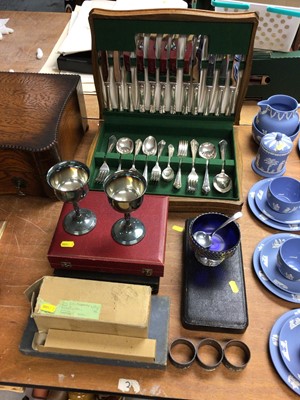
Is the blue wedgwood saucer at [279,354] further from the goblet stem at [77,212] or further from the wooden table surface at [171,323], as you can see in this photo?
the goblet stem at [77,212]

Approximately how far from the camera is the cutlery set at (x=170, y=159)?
1.06 m

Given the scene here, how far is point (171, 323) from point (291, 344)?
0.85 feet

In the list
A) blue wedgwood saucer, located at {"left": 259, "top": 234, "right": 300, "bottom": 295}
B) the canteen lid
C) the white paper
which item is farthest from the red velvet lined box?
the white paper

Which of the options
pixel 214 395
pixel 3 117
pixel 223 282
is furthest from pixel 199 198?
pixel 3 117

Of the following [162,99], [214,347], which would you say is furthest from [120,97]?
[214,347]

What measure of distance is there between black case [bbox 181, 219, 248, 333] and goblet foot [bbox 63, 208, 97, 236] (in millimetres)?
250

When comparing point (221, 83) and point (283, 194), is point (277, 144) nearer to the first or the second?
point (283, 194)

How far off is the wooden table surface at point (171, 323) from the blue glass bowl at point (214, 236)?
2.9 inches

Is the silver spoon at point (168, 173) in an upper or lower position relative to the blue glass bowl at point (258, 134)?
lower

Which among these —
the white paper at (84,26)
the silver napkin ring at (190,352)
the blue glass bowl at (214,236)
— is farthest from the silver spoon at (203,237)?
the white paper at (84,26)

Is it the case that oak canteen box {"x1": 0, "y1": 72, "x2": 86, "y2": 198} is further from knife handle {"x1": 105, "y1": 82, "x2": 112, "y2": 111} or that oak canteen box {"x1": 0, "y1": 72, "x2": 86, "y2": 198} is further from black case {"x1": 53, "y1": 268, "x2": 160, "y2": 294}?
black case {"x1": 53, "y1": 268, "x2": 160, "y2": 294}

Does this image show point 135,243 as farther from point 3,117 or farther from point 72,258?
point 3,117

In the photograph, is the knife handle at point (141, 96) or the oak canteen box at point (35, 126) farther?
the knife handle at point (141, 96)

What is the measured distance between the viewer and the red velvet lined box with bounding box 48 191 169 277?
2.76 ft
